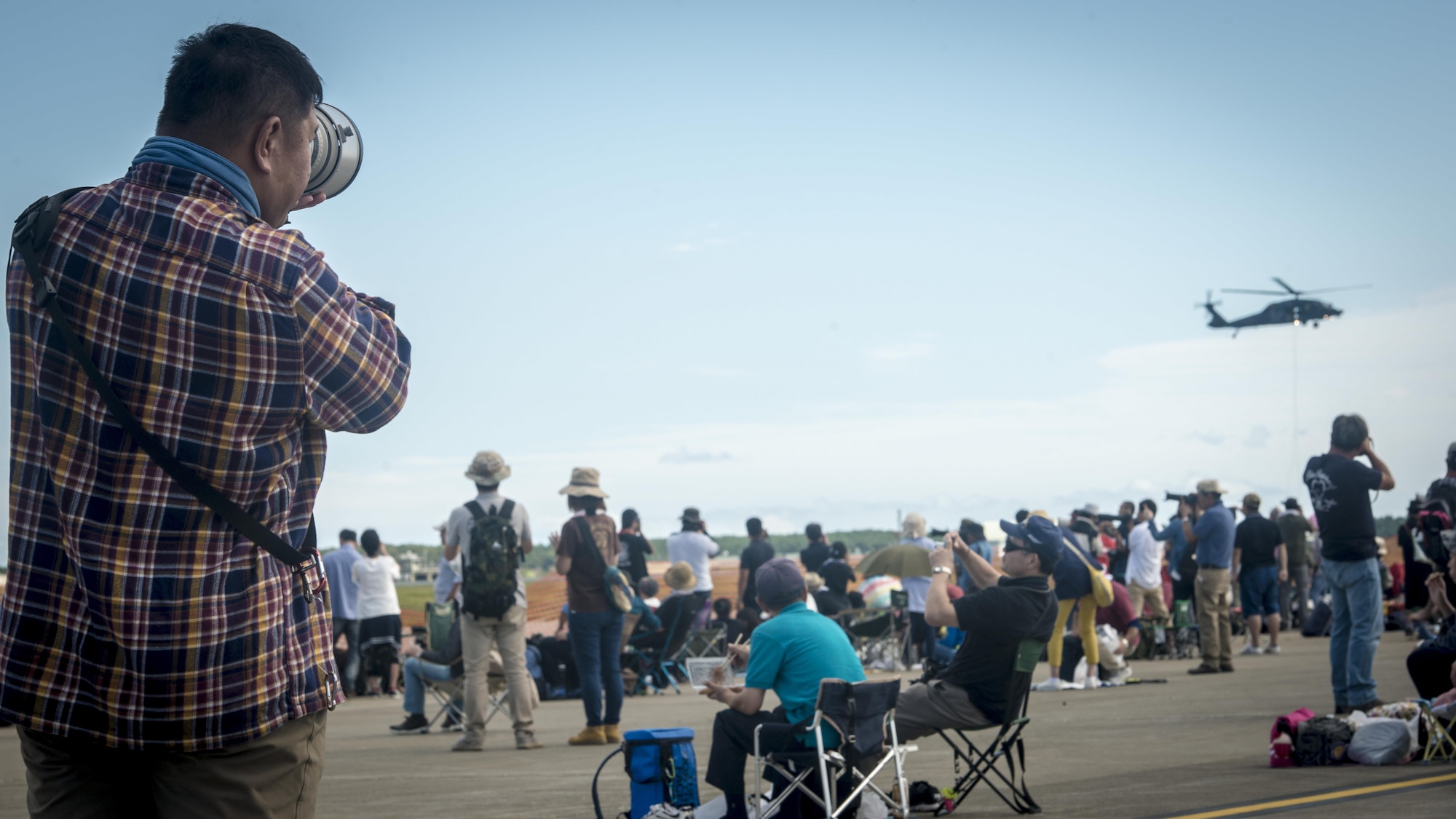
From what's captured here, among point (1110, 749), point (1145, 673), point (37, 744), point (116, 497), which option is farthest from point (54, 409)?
point (1145, 673)

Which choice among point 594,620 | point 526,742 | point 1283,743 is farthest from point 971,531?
point 1283,743

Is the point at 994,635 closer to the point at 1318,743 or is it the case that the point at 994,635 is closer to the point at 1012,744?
the point at 1012,744

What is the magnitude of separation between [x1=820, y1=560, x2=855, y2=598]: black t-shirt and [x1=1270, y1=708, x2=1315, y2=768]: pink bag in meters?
10.1

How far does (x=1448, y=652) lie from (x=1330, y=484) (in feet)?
6.60

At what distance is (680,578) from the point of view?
50.4 feet

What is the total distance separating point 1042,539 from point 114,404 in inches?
247

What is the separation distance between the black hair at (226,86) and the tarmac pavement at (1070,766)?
5.25 m

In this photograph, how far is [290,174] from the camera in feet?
7.06

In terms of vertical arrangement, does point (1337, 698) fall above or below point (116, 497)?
below

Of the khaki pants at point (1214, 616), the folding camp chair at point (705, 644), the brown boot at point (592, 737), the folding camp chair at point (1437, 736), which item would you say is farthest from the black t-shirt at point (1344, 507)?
the folding camp chair at point (705, 644)

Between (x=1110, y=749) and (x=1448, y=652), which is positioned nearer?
(x=1448, y=652)

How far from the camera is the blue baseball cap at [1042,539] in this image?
7465 millimetres

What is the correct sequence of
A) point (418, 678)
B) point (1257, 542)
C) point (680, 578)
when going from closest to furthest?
point (418, 678)
point (680, 578)
point (1257, 542)

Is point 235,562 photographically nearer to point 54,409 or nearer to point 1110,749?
point 54,409
